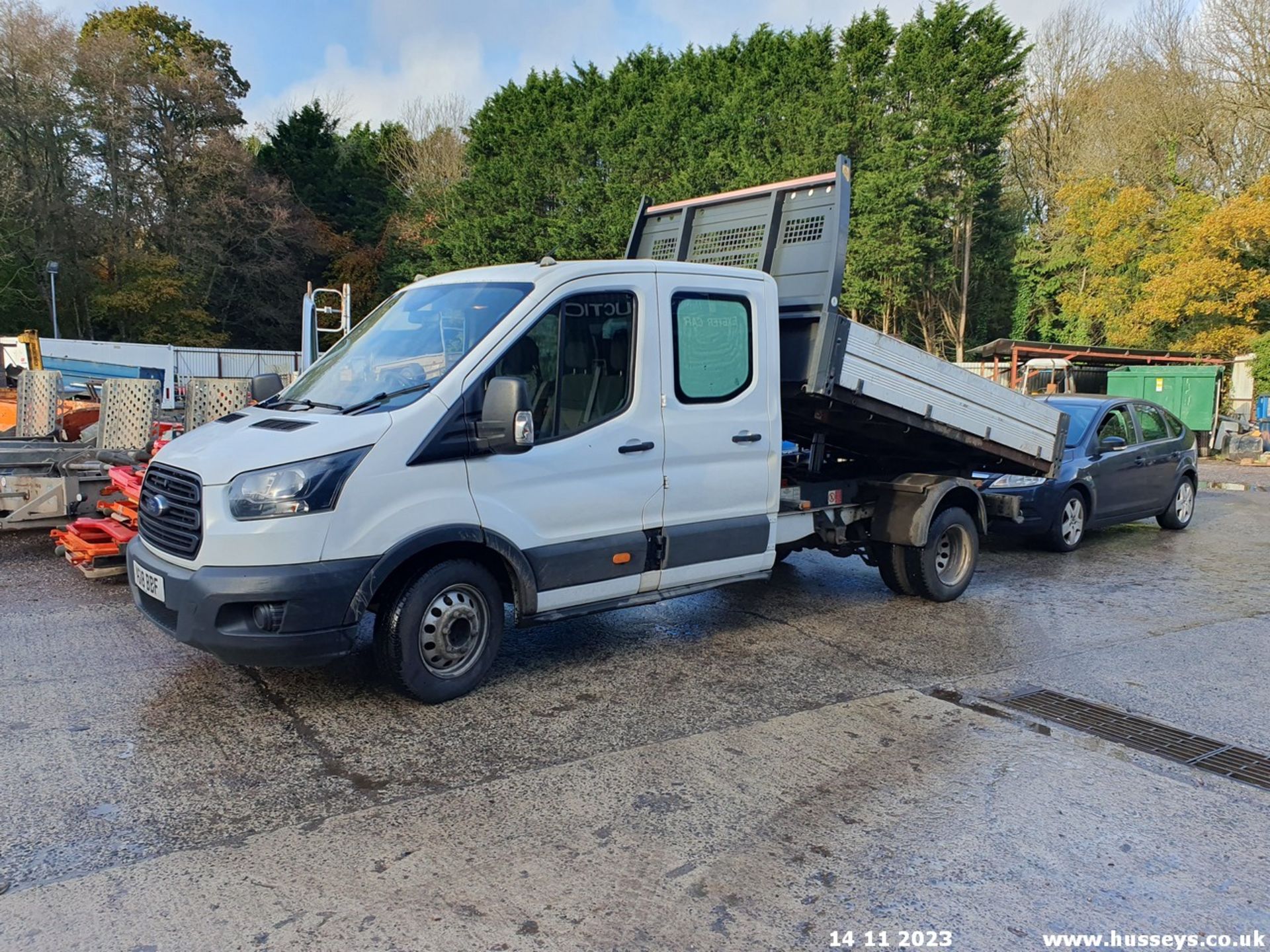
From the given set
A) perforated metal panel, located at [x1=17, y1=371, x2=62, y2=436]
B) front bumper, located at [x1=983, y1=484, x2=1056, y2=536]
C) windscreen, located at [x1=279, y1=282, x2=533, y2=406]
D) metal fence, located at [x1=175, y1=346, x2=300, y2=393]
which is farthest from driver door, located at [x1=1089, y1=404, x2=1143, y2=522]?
metal fence, located at [x1=175, y1=346, x2=300, y2=393]

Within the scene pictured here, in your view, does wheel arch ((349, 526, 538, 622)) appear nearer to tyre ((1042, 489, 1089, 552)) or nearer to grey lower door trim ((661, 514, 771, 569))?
grey lower door trim ((661, 514, 771, 569))

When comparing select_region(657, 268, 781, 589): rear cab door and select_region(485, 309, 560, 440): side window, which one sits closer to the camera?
select_region(485, 309, 560, 440): side window

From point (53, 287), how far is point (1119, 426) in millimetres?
33353

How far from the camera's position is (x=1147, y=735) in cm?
473

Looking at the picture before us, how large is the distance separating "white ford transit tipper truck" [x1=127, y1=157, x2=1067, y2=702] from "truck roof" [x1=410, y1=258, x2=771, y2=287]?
0.06ft

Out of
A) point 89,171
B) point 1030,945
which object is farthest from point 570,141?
point 1030,945

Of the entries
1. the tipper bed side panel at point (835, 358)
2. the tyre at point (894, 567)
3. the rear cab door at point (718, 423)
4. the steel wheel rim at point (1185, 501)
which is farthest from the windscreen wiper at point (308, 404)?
the steel wheel rim at point (1185, 501)

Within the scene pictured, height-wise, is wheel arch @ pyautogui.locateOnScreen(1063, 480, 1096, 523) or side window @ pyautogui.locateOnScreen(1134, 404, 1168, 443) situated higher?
side window @ pyautogui.locateOnScreen(1134, 404, 1168, 443)

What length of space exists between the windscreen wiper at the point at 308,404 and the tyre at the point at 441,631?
978mm

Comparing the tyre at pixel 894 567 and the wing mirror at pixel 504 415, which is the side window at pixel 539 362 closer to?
the wing mirror at pixel 504 415

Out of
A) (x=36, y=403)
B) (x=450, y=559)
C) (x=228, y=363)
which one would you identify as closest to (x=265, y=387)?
(x=450, y=559)

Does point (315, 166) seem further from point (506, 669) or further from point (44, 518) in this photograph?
point (506, 669)

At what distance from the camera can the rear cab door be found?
5.47 m

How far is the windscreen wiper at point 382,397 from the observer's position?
4680 millimetres
